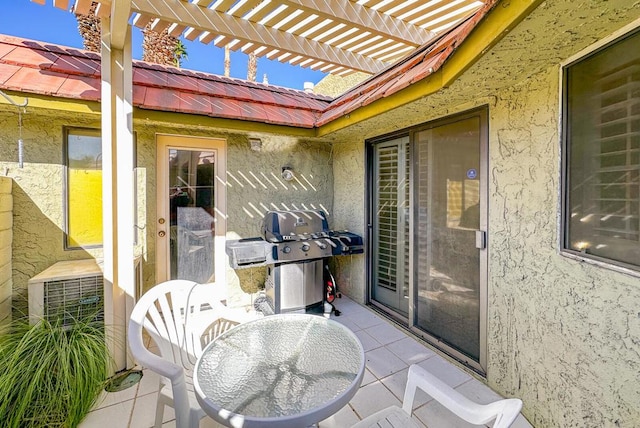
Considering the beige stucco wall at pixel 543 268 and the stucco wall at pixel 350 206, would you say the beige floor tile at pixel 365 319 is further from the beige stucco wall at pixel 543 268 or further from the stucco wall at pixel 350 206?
the beige stucco wall at pixel 543 268

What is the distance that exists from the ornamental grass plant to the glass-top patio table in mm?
1172

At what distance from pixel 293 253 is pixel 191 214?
1.79 metres

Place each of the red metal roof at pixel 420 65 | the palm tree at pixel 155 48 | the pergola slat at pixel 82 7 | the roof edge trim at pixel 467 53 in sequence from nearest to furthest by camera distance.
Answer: the roof edge trim at pixel 467 53 → the red metal roof at pixel 420 65 → the pergola slat at pixel 82 7 → the palm tree at pixel 155 48

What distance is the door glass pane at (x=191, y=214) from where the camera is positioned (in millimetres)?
4574

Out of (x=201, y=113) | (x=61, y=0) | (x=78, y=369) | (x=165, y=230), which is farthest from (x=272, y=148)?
(x=78, y=369)

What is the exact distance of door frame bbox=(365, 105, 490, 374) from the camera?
3.06 m

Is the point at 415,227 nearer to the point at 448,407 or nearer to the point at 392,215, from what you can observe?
the point at 392,215

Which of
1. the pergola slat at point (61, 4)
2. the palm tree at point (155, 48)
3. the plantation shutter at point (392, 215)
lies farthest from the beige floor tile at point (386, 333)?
the palm tree at point (155, 48)

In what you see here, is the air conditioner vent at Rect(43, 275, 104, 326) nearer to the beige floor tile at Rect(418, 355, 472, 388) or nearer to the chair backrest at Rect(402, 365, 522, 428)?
the chair backrest at Rect(402, 365, 522, 428)

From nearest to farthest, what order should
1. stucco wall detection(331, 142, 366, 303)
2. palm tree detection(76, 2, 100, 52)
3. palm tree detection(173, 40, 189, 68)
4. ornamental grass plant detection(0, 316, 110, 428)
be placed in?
1. ornamental grass plant detection(0, 316, 110, 428)
2. stucco wall detection(331, 142, 366, 303)
3. palm tree detection(76, 2, 100, 52)
4. palm tree detection(173, 40, 189, 68)

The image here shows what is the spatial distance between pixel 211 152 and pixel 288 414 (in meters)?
4.12

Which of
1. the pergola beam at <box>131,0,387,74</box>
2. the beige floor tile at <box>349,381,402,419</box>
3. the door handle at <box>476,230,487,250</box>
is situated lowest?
the beige floor tile at <box>349,381,402,419</box>

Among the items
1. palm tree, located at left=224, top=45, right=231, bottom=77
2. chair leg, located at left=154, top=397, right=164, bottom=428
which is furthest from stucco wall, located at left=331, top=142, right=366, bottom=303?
palm tree, located at left=224, top=45, right=231, bottom=77

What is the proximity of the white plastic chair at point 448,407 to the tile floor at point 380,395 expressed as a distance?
0.67 meters
